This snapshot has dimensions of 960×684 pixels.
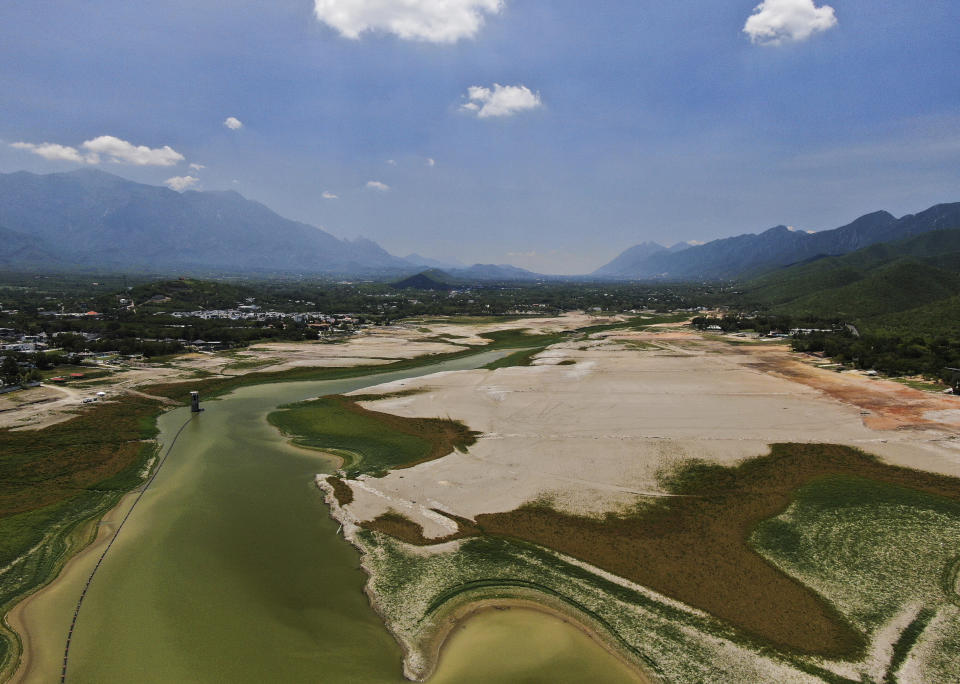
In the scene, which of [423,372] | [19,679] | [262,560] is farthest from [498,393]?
[19,679]

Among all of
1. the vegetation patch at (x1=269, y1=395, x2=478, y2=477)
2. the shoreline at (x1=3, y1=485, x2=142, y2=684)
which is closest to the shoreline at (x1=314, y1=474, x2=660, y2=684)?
the shoreline at (x1=3, y1=485, x2=142, y2=684)

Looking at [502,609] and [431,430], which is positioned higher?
[431,430]

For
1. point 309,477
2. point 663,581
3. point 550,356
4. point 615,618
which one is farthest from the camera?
point 550,356

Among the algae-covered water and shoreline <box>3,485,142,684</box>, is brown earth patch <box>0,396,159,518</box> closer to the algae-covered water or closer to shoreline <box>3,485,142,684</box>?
shoreline <box>3,485,142,684</box>

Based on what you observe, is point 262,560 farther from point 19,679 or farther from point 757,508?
Result: point 757,508

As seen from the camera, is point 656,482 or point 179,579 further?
point 656,482

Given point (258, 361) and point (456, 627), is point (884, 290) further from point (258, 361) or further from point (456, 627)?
point (258, 361)

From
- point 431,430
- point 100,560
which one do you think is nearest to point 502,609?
point 100,560
